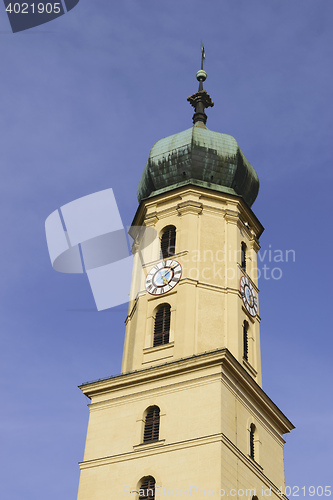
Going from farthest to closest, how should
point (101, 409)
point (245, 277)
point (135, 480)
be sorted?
point (245, 277)
point (101, 409)
point (135, 480)

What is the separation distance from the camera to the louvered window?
102 ft

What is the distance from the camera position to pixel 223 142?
122 feet

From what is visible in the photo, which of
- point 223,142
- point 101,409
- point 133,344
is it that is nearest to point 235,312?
point 133,344

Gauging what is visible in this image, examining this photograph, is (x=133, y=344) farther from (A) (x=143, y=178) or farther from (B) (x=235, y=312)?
(A) (x=143, y=178)

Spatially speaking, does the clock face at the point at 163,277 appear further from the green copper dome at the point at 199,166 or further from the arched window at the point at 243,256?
the green copper dome at the point at 199,166

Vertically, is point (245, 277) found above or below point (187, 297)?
above

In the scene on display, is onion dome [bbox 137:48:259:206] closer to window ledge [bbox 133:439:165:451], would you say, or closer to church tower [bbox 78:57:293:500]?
church tower [bbox 78:57:293:500]

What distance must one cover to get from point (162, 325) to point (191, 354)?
2.23 m

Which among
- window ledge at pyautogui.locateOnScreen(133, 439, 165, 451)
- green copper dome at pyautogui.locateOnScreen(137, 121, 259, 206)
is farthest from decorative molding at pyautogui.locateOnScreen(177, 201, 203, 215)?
window ledge at pyautogui.locateOnScreen(133, 439, 165, 451)

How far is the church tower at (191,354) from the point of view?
27338 millimetres

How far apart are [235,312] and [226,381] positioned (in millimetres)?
3681

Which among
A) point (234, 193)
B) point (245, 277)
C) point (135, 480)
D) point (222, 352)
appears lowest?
point (135, 480)

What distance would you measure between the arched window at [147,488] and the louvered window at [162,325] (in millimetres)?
5390

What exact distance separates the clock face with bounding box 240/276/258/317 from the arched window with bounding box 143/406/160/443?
6.14 m
